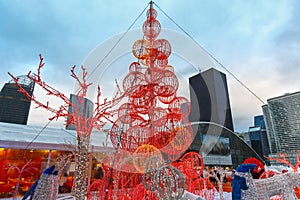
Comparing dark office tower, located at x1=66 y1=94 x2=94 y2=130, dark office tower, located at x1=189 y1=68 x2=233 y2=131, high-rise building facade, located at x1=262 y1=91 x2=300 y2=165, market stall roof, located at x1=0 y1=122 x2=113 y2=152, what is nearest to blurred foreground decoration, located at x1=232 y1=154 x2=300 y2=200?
dark office tower, located at x1=66 y1=94 x2=94 y2=130

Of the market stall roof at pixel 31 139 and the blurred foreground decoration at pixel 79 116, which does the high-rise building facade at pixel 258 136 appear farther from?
the blurred foreground decoration at pixel 79 116

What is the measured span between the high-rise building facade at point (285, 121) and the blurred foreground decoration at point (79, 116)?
415 cm

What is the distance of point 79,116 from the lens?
A: 1001 mm

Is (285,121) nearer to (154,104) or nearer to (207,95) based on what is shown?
(207,95)

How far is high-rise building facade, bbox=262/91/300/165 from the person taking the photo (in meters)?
3.98

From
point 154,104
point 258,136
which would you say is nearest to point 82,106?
point 154,104

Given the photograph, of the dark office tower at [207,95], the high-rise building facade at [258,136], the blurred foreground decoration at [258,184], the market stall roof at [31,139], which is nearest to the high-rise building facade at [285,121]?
the dark office tower at [207,95]

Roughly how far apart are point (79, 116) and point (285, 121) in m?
5.12

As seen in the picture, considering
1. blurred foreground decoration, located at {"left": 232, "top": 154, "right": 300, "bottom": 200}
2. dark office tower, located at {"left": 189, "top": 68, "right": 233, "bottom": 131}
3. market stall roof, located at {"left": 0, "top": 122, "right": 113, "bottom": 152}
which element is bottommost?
blurred foreground decoration, located at {"left": 232, "top": 154, "right": 300, "bottom": 200}

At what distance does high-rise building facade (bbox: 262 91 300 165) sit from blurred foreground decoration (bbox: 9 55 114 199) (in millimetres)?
4147

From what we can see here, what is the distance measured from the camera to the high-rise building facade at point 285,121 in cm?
398

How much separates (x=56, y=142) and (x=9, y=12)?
2.85 m

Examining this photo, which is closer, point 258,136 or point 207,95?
point 207,95

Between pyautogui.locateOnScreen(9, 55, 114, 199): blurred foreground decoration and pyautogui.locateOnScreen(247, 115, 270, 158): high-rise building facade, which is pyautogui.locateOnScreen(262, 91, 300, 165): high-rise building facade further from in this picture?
pyautogui.locateOnScreen(9, 55, 114, 199): blurred foreground decoration
